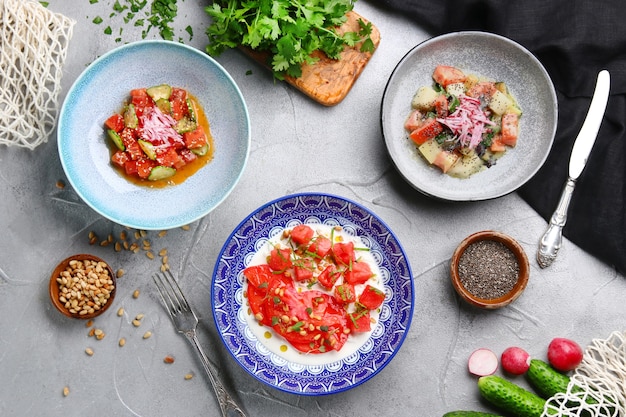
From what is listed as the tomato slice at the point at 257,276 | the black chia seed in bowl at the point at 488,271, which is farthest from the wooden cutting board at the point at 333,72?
the black chia seed in bowl at the point at 488,271

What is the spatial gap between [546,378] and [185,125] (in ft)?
6.90

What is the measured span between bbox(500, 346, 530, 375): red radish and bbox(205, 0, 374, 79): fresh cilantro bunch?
64.2 inches

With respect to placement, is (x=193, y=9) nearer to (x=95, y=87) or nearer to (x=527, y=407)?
(x=95, y=87)

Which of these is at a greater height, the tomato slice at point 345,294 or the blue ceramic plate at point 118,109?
the blue ceramic plate at point 118,109

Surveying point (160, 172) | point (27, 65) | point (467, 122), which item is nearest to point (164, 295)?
point (160, 172)

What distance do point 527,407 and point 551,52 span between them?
1723 millimetres

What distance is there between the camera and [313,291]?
292 centimetres

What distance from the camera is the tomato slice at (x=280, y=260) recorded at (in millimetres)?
2899

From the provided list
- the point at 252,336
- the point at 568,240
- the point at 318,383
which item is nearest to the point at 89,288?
the point at 252,336

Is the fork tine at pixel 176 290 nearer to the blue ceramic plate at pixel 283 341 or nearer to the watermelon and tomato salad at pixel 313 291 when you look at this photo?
the blue ceramic plate at pixel 283 341

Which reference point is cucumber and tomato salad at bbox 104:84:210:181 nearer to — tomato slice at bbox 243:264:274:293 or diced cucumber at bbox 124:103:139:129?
diced cucumber at bbox 124:103:139:129

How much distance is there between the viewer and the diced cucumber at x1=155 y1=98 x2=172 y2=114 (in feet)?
9.57

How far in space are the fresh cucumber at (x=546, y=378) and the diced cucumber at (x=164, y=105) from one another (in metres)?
2.14

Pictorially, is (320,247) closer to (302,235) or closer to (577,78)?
(302,235)
